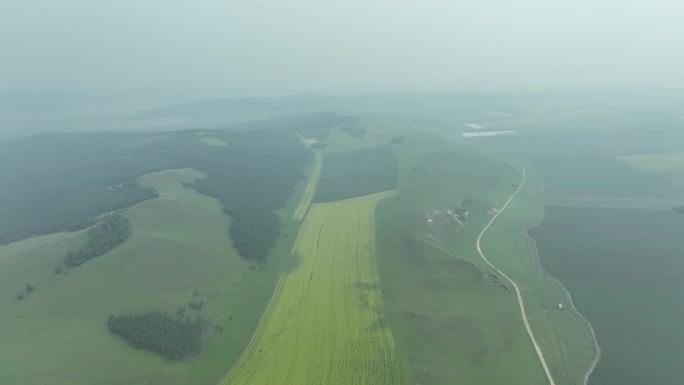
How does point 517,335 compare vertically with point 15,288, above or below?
below

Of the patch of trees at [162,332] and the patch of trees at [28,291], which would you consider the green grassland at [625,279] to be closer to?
the patch of trees at [162,332]

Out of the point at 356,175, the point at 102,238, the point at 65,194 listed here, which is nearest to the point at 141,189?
the point at 65,194

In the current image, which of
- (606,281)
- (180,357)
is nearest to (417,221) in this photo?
(606,281)

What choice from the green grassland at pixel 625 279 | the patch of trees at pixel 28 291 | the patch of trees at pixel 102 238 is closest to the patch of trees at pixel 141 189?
the patch of trees at pixel 102 238

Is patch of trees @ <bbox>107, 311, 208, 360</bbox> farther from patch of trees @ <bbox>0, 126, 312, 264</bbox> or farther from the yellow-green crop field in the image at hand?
patch of trees @ <bbox>0, 126, 312, 264</bbox>

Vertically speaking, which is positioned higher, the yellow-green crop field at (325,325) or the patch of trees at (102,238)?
the patch of trees at (102,238)

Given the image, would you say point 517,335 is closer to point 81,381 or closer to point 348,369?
point 348,369

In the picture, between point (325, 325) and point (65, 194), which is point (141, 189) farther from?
point (325, 325)
